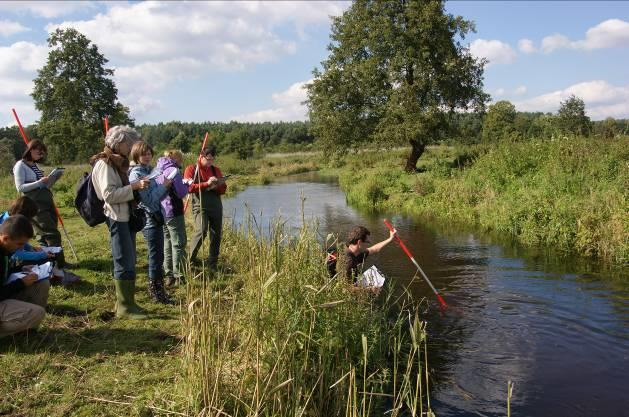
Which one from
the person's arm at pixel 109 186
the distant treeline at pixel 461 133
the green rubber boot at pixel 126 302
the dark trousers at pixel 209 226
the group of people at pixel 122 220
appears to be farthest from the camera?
the distant treeline at pixel 461 133

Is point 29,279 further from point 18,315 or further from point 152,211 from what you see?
point 152,211

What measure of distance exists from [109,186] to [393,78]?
21.6 metres

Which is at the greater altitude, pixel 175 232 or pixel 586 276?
pixel 175 232

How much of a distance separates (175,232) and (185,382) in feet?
11.4

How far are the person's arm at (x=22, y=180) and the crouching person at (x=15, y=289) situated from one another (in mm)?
2400

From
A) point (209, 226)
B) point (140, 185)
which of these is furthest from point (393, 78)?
point (140, 185)

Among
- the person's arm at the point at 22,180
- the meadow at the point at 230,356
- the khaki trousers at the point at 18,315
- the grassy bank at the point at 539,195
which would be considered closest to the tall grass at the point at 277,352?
the meadow at the point at 230,356

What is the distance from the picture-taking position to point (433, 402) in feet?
14.9

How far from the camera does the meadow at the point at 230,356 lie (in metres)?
3.35

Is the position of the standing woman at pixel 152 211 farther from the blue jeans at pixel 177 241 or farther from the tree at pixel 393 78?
the tree at pixel 393 78

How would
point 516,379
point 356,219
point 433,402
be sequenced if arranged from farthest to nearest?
point 356,219 → point 516,379 → point 433,402

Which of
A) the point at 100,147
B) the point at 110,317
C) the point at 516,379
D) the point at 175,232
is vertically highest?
the point at 100,147

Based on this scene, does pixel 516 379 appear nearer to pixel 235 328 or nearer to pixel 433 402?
pixel 433 402

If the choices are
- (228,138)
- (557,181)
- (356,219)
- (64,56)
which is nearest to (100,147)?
(64,56)
